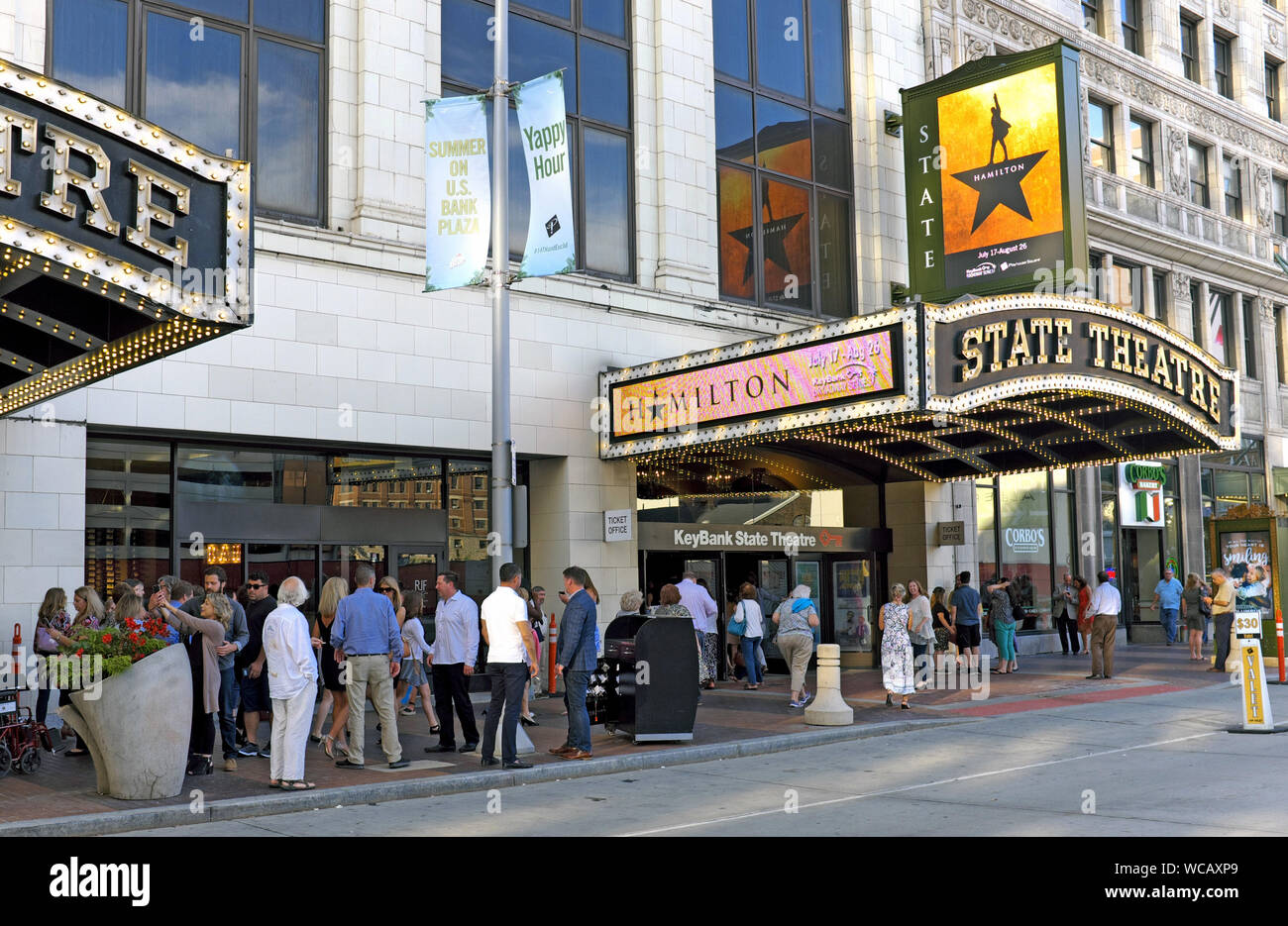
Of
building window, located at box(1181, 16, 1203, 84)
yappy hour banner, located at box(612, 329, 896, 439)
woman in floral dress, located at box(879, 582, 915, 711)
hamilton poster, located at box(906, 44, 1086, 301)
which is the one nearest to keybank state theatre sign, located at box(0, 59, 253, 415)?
yappy hour banner, located at box(612, 329, 896, 439)

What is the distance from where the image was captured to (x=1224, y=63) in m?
36.5

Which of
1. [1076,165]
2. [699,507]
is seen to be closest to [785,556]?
[699,507]

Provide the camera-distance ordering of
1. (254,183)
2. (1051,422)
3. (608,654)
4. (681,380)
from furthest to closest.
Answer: (1051,422)
(681,380)
(254,183)
(608,654)

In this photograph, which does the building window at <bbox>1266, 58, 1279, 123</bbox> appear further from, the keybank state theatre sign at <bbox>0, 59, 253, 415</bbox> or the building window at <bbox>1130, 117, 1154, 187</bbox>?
the keybank state theatre sign at <bbox>0, 59, 253, 415</bbox>

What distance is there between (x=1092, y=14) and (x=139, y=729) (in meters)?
29.8

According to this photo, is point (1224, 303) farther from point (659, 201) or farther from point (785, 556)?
point (659, 201)

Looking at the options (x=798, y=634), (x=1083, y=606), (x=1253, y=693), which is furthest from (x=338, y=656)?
(x=1083, y=606)

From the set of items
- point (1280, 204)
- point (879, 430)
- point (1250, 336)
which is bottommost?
point (879, 430)

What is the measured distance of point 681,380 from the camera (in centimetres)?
1936

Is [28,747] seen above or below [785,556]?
below

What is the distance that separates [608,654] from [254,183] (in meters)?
8.07

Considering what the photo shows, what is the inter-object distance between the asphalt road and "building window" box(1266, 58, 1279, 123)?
29.4 m

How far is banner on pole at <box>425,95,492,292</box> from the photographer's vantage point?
14281mm

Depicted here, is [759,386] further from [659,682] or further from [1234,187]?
[1234,187]
